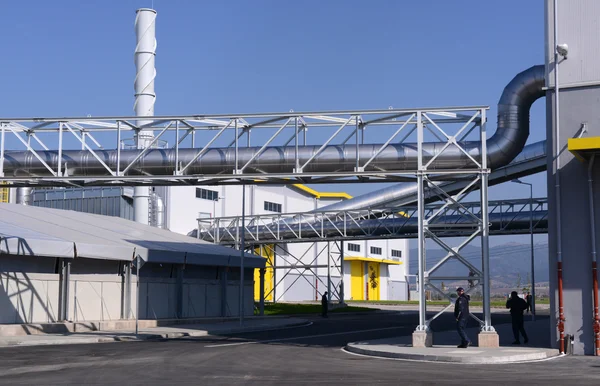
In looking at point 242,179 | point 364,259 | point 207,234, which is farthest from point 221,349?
point 364,259

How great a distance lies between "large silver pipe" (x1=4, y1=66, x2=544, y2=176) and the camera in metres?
23.7

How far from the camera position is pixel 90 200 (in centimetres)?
6203

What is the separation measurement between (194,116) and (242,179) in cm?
250

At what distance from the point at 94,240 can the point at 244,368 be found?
17376mm

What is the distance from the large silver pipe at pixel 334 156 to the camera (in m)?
23.7

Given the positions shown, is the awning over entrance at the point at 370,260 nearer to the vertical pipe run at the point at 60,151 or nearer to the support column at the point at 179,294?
the support column at the point at 179,294

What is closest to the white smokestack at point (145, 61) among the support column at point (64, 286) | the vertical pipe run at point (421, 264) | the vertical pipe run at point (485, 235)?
the support column at point (64, 286)

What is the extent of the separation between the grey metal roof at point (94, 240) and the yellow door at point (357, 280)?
45.2 meters

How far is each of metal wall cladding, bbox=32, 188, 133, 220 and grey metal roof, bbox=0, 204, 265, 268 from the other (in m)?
17.4

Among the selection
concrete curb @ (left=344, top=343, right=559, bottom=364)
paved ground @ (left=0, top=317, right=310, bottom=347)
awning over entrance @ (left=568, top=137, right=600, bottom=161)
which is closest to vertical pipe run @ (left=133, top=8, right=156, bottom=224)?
paved ground @ (left=0, top=317, right=310, bottom=347)

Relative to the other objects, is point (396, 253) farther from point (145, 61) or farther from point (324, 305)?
point (145, 61)

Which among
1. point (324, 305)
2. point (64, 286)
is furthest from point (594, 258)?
point (324, 305)

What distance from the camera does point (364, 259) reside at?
286ft

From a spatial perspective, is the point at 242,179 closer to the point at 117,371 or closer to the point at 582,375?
the point at 117,371
